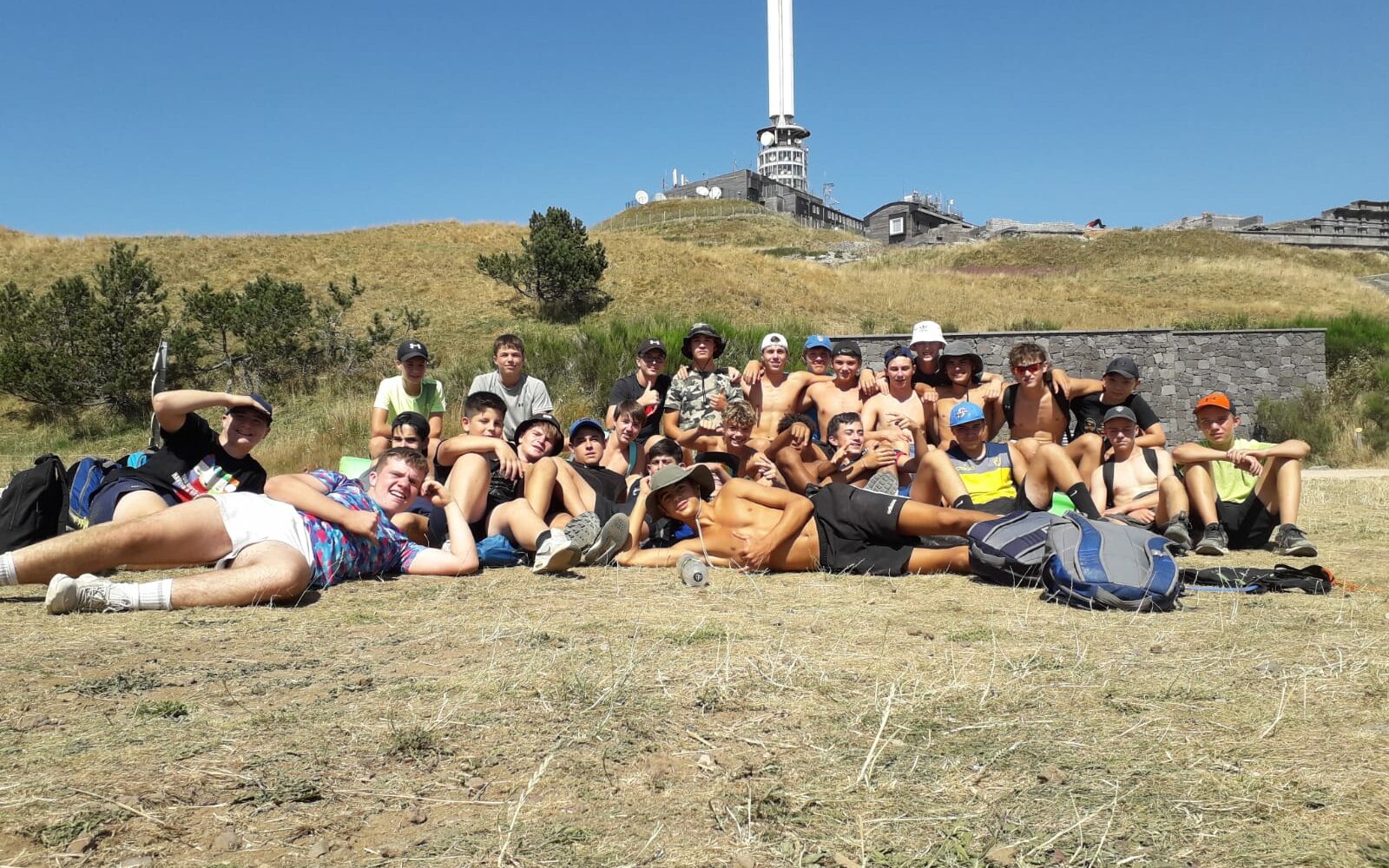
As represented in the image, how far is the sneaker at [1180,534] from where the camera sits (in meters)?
5.99

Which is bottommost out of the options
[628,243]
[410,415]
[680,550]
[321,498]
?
[680,550]

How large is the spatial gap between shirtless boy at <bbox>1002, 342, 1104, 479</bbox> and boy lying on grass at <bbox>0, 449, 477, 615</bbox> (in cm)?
443

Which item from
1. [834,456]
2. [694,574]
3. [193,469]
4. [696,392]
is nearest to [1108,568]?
[694,574]

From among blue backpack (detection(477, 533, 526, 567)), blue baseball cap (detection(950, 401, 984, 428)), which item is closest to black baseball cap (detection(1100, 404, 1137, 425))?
blue baseball cap (detection(950, 401, 984, 428))

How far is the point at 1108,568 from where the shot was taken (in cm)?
434

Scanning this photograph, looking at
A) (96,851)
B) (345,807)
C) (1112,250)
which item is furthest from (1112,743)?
(1112,250)

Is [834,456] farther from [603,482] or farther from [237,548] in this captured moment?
[237,548]

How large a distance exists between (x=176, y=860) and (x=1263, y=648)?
352 centimetres

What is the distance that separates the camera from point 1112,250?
151 ft

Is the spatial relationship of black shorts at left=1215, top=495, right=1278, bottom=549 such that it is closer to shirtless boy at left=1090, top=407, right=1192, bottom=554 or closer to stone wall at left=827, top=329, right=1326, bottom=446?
shirtless boy at left=1090, top=407, right=1192, bottom=554

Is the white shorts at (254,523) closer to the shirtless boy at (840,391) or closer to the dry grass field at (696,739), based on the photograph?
the dry grass field at (696,739)

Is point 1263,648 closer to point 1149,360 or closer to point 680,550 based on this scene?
point 680,550

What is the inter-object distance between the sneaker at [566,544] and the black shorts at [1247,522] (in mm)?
4300

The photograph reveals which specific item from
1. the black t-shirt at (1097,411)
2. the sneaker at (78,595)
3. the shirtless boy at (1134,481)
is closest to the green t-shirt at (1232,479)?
the shirtless boy at (1134,481)
